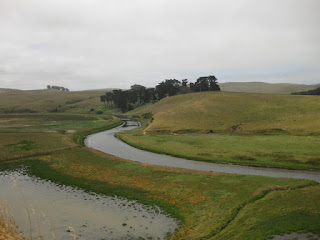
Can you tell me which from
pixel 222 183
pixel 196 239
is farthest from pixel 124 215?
pixel 222 183

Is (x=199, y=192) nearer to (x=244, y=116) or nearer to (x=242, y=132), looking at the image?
(x=242, y=132)

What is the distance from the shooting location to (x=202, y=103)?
137375 mm

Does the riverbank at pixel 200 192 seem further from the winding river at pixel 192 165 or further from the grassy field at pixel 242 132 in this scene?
the grassy field at pixel 242 132

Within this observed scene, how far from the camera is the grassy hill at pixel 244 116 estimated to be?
85375 mm

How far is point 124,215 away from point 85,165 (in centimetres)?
2573

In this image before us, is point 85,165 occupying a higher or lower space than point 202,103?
lower

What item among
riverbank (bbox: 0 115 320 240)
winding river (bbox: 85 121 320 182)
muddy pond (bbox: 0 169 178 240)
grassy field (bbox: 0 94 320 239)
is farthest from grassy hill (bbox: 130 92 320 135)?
muddy pond (bbox: 0 169 178 240)

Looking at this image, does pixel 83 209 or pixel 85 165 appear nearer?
pixel 83 209

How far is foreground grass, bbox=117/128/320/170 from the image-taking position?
165 ft

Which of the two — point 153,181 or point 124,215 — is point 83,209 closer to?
point 124,215

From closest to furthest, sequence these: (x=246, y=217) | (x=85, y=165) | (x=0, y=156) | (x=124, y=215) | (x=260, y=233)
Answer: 1. (x=260, y=233)
2. (x=246, y=217)
3. (x=124, y=215)
4. (x=85, y=165)
5. (x=0, y=156)

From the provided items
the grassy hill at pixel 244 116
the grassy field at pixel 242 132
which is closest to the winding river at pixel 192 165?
the grassy field at pixel 242 132

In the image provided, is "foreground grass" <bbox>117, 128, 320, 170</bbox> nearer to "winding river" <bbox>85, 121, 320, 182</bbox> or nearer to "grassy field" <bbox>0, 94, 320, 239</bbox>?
"winding river" <bbox>85, 121, 320, 182</bbox>

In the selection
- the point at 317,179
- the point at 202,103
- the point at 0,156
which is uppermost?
the point at 202,103
